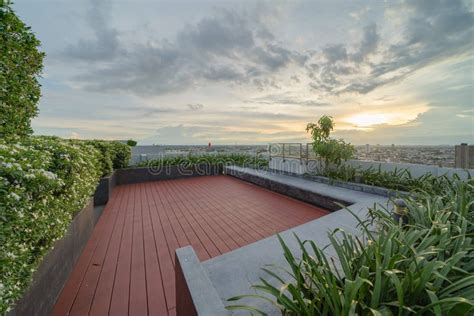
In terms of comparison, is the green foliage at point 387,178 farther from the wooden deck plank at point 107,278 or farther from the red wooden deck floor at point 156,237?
the wooden deck plank at point 107,278

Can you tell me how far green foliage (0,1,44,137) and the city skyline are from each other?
180mm

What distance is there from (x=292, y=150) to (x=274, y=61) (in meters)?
3.17

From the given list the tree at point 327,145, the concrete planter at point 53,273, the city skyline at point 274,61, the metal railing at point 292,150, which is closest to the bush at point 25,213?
the concrete planter at point 53,273

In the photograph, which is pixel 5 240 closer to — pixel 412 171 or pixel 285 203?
pixel 285 203

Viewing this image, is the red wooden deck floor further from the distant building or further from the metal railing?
the distant building

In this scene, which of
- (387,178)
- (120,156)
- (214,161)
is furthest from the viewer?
(214,161)

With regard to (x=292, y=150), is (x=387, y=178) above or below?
below

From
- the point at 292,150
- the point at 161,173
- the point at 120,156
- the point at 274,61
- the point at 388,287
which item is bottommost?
the point at 161,173

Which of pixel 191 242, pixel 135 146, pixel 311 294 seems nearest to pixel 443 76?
pixel 311 294

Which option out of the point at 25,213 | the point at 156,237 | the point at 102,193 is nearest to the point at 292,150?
the point at 156,237

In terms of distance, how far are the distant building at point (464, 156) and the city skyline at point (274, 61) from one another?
24cm

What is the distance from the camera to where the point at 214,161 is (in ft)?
28.1

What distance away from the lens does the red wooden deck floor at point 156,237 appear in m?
1.76

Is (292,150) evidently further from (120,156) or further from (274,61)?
(120,156)
